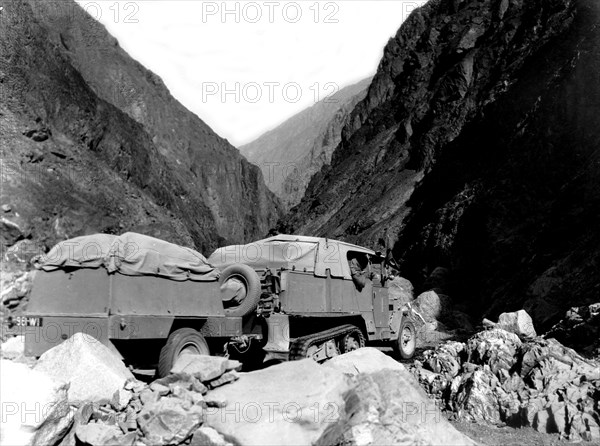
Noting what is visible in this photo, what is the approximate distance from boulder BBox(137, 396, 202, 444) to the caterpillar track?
3249 mm

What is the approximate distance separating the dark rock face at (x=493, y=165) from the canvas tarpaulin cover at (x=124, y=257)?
10.1 meters

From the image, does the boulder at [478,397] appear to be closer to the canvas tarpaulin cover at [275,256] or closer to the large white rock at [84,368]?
the canvas tarpaulin cover at [275,256]

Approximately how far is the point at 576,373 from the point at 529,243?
14941 mm

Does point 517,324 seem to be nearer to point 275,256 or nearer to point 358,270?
point 358,270

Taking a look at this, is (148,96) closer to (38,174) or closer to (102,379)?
(38,174)

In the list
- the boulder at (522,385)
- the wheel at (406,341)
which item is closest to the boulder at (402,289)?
the wheel at (406,341)

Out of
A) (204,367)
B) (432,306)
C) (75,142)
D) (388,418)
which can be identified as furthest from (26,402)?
(75,142)

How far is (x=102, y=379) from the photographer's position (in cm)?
684

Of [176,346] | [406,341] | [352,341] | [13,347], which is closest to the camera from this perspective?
[176,346]

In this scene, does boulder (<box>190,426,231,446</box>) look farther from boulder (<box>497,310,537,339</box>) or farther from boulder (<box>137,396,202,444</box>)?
boulder (<box>497,310,537,339</box>)

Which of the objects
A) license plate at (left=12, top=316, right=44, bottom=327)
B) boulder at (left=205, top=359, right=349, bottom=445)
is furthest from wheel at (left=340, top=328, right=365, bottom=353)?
license plate at (left=12, top=316, right=44, bottom=327)

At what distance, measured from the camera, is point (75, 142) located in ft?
107

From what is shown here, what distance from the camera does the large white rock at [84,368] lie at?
679cm

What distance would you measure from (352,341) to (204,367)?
16.0 ft
